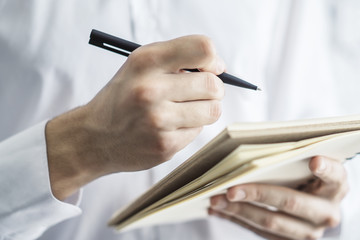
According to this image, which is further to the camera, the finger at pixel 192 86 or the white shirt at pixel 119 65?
the white shirt at pixel 119 65

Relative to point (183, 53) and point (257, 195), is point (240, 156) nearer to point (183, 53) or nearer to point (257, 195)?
point (183, 53)

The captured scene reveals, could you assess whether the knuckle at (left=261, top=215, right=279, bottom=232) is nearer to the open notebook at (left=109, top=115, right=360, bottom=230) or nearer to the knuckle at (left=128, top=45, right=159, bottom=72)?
the open notebook at (left=109, top=115, right=360, bottom=230)

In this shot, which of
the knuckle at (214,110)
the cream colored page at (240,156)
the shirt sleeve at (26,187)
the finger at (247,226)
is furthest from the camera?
the finger at (247,226)

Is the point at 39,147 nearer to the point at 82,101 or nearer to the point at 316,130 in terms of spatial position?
the point at 82,101

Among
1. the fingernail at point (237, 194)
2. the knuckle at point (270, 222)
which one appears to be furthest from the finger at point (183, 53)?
the knuckle at point (270, 222)

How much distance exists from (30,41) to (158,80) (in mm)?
428

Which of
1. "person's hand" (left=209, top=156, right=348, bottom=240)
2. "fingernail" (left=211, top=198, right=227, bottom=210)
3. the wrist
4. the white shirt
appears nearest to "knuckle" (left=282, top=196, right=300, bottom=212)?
"person's hand" (left=209, top=156, right=348, bottom=240)

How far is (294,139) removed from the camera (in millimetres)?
514

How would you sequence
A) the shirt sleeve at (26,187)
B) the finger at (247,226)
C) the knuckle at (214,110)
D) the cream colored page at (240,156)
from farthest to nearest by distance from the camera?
the finger at (247,226) < the shirt sleeve at (26,187) < the knuckle at (214,110) < the cream colored page at (240,156)

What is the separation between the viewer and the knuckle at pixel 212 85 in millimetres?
547

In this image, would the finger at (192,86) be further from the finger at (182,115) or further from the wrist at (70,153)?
the wrist at (70,153)

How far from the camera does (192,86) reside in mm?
540

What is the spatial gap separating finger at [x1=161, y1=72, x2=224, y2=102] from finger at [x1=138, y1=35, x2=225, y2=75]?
0.5 inches

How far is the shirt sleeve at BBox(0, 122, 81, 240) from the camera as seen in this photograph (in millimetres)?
664
